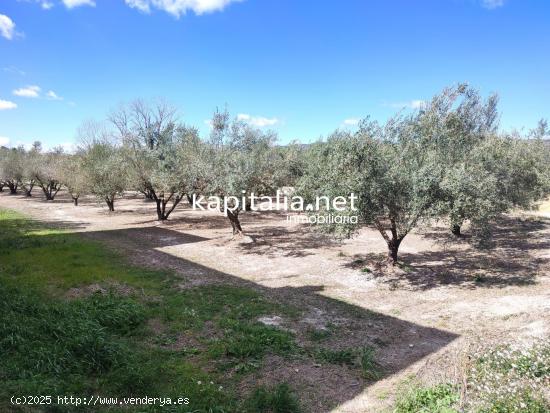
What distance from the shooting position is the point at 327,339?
7266 mm

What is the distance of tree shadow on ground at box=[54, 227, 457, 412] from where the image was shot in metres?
5.57

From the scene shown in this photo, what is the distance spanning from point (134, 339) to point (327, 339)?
395cm

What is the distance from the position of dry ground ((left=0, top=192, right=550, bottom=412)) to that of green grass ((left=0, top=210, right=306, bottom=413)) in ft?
2.12

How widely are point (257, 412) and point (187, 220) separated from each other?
63.1 ft

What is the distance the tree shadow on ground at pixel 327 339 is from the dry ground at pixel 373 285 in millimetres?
25

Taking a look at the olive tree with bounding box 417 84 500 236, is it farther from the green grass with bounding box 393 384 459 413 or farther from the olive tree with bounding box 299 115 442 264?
the green grass with bounding box 393 384 459 413

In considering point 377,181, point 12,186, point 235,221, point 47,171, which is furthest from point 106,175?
point 12,186

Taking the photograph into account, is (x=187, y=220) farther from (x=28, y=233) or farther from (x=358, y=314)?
(x=358, y=314)

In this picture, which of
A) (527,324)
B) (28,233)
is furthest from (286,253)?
(28,233)

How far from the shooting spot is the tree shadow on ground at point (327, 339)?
219 inches

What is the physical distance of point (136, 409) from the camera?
4602mm

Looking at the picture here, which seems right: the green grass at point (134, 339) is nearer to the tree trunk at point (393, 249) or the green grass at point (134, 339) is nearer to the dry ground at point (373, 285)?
the dry ground at point (373, 285)

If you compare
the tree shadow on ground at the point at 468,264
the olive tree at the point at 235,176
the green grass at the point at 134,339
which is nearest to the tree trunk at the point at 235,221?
the olive tree at the point at 235,176

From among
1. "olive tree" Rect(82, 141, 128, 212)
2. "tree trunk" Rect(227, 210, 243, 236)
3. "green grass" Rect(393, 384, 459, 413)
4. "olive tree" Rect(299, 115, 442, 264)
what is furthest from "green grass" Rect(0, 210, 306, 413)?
"olive tree" Rect(82, 141, 128, 212)
